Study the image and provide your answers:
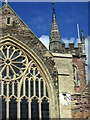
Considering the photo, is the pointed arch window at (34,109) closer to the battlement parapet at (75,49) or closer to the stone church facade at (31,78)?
the stone church facade at (31,78)

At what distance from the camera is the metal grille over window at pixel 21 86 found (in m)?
15.2

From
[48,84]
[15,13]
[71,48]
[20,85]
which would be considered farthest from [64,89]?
[71,48]

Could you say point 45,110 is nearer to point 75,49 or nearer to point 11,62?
point 11,62

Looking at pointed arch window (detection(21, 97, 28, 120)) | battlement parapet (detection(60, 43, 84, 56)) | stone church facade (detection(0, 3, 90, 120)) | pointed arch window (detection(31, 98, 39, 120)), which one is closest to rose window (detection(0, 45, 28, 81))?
stone church facade (detection(0, 3, 90, 120))

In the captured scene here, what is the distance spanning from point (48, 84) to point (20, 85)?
1213 millimetres

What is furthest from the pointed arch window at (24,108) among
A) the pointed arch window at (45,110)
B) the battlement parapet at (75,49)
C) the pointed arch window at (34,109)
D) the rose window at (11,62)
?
the battlement parapet at (75,49)

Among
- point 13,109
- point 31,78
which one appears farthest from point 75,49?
point 13,109

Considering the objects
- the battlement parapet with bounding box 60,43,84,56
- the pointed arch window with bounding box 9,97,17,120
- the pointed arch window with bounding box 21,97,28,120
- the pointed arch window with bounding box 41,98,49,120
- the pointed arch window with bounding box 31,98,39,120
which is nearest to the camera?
the pointed arch window with bounding box 9,97,17,120

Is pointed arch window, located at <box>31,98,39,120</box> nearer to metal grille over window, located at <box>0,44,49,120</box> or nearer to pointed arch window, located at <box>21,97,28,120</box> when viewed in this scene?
metal grille over window, located at <box>0,44,49,120</box>

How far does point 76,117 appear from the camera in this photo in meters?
15.4

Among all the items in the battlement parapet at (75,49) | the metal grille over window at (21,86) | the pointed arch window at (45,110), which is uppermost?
the battlement parapet at (75,49)

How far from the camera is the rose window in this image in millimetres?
15514

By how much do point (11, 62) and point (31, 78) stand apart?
3.60 ft

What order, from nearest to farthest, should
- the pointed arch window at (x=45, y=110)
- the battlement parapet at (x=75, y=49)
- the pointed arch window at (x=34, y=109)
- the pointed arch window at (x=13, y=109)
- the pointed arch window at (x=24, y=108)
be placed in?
the pointed arch window at (x=13, y=109) → the pointed arch window at (x=24, y=108) → the pointed arch window at (x=34, y=109) → the pointed arch window at (x=45, y=110) → the battlement parapet at (x=75, y=49)
